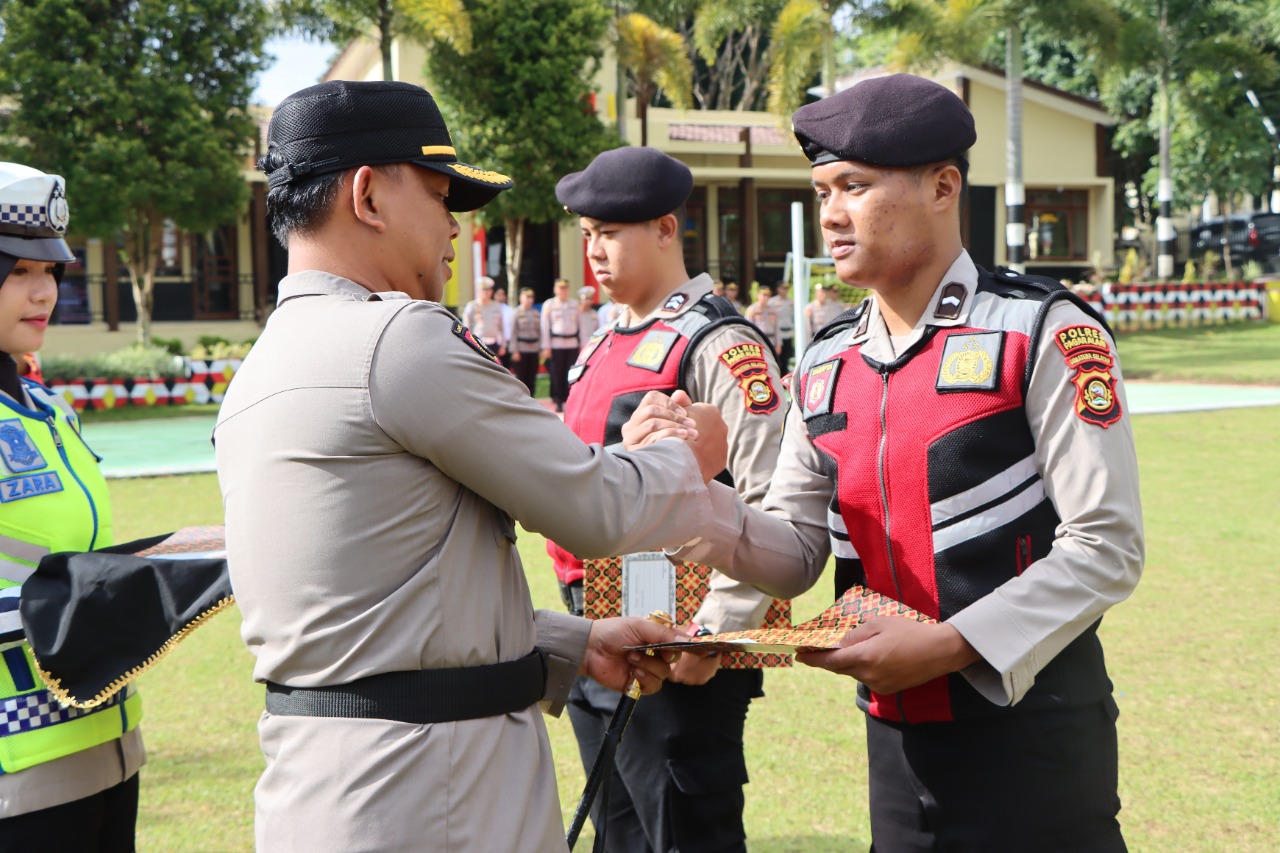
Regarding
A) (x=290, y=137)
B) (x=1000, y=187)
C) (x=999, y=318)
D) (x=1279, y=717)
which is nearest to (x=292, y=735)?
(x=290, y=137)

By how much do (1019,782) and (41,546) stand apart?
1.96 meters

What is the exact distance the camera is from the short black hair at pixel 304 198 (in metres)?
1.93

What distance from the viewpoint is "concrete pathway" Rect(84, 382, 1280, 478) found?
12445 mm

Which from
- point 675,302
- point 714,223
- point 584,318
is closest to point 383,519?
point 675,302

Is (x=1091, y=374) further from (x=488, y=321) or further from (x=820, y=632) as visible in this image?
(x=488, y=321)

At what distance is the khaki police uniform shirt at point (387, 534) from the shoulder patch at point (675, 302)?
1.63 m

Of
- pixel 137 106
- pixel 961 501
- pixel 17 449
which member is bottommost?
pixel 961 501

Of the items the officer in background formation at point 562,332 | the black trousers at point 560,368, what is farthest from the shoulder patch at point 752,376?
the officer in background formation at point 562,332

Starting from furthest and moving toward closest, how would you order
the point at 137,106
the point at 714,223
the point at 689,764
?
the point at 714,223 < the point at 137,106 < the point at 689,764

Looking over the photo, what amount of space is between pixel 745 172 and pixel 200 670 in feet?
82.8

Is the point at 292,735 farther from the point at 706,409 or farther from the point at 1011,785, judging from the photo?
the point at 1011,785

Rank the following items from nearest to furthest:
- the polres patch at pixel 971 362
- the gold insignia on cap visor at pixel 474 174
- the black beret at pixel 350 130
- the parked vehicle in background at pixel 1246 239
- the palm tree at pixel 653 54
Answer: the black beret at pixel 350 130 < the gold insignia on cap visor at pixel 474 174 < the polres patch at pixel 971 362 < the palm tree at pixel 653 54 < the parked vehicle in background at pixel 1246 239

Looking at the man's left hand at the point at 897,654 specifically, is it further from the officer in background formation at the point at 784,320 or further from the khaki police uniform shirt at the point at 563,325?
the officer in background formation at the point at 784,320

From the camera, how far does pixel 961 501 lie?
2.22 m
